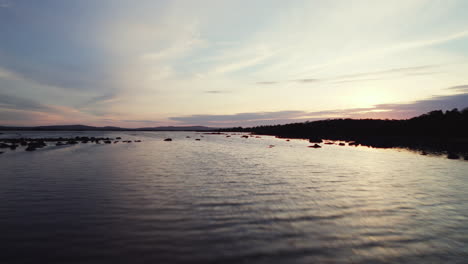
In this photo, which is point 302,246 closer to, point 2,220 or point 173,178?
point 2,220

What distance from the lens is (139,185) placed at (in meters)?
14.8

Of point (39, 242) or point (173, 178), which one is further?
point (173, 178)

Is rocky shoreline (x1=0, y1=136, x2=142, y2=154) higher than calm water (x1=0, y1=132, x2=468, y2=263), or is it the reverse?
rocky shoreline (x1=0, y1=136, x2=142, y2=154)

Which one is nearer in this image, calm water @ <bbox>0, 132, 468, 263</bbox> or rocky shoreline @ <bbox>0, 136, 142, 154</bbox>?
calm water @ <bbox>0, 132, 468, 263</bbox>

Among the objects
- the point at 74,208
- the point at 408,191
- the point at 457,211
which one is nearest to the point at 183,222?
the point at 74,208

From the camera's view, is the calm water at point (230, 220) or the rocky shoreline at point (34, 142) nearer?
the calm water at point (230, 220)

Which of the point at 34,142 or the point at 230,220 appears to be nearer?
the point at 230,220

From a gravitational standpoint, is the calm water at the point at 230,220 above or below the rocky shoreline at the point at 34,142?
below

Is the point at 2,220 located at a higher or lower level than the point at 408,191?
higher

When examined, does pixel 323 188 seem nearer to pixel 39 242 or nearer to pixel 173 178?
pixel 173 178

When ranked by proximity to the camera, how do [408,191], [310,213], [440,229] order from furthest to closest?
[408,191]
[310,213]
[440,229]

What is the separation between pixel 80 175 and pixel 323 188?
16.8 m

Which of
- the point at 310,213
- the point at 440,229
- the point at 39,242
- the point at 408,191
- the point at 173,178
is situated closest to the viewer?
the point at 39,242

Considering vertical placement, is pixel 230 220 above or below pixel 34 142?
below
